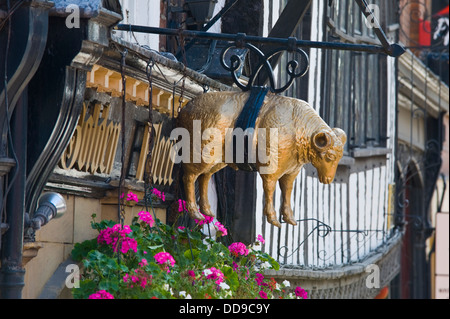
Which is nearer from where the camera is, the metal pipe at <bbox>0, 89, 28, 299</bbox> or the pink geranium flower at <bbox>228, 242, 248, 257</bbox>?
the metal pipe at <bbox>0, 89, 28, 299</bbox>

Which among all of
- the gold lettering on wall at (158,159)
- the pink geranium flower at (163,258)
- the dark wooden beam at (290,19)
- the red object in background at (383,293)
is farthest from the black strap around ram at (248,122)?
the red object in background at (383,293)

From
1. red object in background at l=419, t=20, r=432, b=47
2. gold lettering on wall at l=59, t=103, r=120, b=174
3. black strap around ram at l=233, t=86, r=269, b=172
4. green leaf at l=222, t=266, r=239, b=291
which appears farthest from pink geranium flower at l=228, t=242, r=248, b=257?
red object in background at l=419, t=20, r=432, b=47

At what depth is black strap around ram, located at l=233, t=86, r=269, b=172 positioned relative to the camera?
15.0 feet

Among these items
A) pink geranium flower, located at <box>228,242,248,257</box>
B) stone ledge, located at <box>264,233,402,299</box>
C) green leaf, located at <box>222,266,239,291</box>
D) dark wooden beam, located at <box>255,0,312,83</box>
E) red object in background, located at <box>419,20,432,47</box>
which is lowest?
stone ledge, located at <box>264,233,402,299</box>

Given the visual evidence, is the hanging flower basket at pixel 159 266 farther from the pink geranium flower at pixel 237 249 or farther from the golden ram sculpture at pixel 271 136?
the golden ram sculpture at pixel 271 136

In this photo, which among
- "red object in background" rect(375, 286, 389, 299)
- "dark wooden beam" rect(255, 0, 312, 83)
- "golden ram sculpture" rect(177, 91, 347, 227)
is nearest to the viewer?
"golden ram sculpture" rect(177, 91, 347, 227)

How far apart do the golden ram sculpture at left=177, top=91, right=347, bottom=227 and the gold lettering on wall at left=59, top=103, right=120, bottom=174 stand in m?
0.43

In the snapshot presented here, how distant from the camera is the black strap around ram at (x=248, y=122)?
180 inches

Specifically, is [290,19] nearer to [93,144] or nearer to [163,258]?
[93,144]

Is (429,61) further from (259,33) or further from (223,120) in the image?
(223,120)

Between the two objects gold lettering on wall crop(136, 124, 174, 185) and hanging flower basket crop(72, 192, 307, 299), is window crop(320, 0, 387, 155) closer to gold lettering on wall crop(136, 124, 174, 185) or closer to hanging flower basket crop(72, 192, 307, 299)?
gold lettering on wall crop(136, 124, 174, 185)

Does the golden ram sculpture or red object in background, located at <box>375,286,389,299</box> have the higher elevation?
the golden ram sculpture

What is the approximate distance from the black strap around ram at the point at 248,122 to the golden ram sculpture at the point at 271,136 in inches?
0.9

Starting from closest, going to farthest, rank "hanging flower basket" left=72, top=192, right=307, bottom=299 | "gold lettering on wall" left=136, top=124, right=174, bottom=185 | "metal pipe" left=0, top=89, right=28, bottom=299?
"metal pipe" left=0, top=89, right=28, bottom=299, "hanging flower basket" left=72, top=192, right=307, bottom=299, "gold lettering on wall" left=136, top=124, right=174, bottom=185
